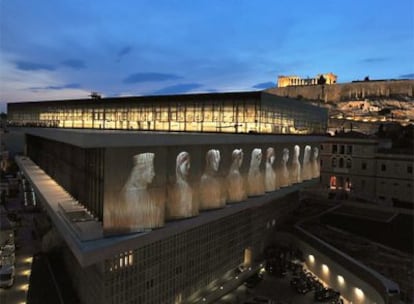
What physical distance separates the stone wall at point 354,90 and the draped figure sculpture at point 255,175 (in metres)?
82.9

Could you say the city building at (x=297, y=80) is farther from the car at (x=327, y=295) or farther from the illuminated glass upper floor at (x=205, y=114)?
the car at (x=327, y=295)

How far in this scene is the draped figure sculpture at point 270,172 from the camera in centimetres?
2294

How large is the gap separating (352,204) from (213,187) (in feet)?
71.0

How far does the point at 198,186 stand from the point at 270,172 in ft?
26.9

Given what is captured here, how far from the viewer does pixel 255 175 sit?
70.8 feet

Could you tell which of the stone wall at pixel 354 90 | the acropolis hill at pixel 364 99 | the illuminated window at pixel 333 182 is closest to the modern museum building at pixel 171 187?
the illuminated window at pixel 333 182

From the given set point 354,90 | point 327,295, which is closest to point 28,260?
point 327,295

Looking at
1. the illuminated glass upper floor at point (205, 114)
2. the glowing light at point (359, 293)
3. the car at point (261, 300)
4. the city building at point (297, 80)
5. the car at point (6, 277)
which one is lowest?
the car at point (261, 300)

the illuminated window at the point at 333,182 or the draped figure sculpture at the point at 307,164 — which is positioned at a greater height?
the draped figure sculpture at the point at 307,164

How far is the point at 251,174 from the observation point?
69.6ft

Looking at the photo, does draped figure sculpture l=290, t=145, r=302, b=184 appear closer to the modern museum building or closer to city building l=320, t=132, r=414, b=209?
the modern museum building

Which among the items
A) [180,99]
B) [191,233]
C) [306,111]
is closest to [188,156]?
[191,233]

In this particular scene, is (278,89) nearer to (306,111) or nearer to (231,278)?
(306,111)

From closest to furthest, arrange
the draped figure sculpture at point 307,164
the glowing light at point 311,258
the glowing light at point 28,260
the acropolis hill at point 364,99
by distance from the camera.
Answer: the glowing light at point 28,260
the glowing light at point 311,258
the draped figure sculpture at point 307,164
the acropolis hill at point 364,99
